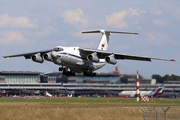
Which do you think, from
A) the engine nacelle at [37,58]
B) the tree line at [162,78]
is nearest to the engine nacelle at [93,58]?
the engine nacelle at [37,58]

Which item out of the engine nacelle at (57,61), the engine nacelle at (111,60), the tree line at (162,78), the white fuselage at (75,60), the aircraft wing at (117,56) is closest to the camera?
the engine nacelle at (57,61)

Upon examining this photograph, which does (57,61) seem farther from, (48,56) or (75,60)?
(75,60)

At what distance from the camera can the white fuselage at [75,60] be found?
28047mm

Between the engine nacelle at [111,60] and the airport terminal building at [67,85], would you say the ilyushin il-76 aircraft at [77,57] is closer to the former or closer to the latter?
the engine nacelle at [111,60]

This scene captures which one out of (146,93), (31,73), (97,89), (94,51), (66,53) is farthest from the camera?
(31,73)

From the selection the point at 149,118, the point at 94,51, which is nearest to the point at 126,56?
the point at 94,51

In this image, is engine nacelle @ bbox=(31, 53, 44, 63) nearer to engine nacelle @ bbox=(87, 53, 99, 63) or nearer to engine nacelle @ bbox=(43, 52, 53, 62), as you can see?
engine nacelle @ bbox=(43, 52, 53, 62)

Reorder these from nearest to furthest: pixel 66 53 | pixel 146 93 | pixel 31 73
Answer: pixel 66 53, pixel 146 93, pixel 31 73

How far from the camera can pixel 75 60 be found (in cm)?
2920

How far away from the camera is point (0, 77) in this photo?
100438 mm

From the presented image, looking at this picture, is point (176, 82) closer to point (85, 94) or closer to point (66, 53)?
point (85, 94)

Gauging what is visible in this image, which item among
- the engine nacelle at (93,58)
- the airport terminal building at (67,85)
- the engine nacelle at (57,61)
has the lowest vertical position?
the airport terminal building at (67,85)

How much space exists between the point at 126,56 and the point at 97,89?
63.6 m

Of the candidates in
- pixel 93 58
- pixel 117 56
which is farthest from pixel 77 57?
pixel 117 56
